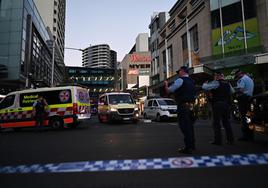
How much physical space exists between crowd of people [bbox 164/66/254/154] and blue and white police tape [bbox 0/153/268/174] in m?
0.69

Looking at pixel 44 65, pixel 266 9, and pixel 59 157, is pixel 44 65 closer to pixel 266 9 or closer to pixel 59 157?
pixel 266 9

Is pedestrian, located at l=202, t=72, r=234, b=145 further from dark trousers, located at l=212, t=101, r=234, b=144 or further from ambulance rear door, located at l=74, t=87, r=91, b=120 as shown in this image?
ambulance rear door, located at l=74, t=87, r=91, b=120

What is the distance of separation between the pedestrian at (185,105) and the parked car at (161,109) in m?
11.3

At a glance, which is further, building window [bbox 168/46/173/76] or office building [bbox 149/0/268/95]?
building window [bbox 168/46/173/76]

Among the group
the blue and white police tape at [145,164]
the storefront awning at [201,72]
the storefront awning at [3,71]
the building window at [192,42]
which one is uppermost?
the building window at [192,42]

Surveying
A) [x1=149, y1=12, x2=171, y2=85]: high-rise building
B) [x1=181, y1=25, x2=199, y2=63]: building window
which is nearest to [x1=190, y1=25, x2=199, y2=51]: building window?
[x1=181, y1=25, x2=199, y2=63]: building window

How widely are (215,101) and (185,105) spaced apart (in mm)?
1437

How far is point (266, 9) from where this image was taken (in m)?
20.0

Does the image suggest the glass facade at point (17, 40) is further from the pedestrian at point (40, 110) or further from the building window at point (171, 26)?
the building window at point (171, 26)

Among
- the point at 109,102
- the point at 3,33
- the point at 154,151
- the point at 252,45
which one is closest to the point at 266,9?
the point at 252,45

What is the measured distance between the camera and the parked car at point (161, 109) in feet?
53.9

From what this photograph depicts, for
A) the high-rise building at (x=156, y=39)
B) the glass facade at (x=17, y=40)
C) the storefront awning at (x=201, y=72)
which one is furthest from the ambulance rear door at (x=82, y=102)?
the high-rise building at (x=156, y=39)

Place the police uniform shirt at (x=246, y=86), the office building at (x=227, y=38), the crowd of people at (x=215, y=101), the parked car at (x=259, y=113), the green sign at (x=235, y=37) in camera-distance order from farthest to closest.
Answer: the green sign at (x=235, y=37), the office building at (x=227, y=38), the police uniform shirt at (x=246, y=86), the parked car at (x=259, y=113), the crowd of people at (x=215, y=101)

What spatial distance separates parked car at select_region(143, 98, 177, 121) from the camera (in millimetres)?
16438
